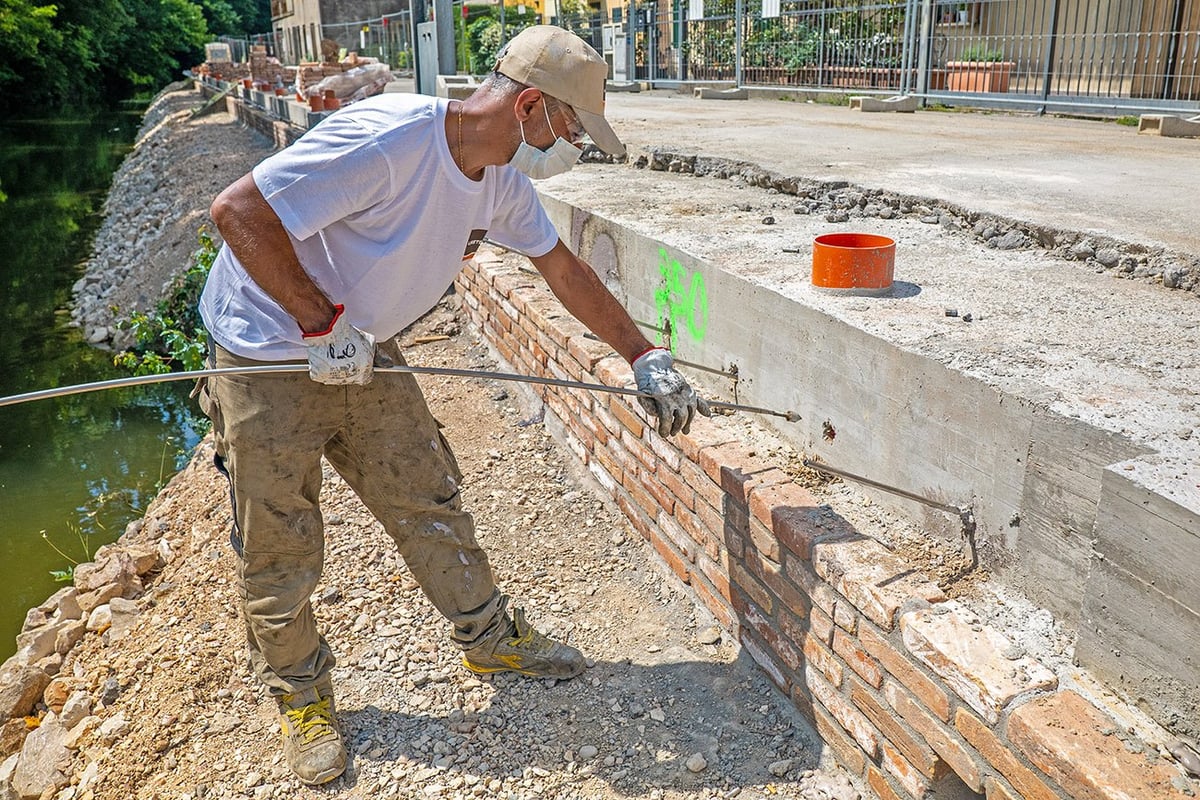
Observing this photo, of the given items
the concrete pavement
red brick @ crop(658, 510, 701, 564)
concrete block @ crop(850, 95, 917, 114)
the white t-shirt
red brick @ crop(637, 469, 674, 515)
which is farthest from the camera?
concrete block @ crop(850, 95, 917, 114)

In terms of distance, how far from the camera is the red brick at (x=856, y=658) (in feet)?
6.87

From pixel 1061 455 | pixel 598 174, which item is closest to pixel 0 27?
pixel 598 174

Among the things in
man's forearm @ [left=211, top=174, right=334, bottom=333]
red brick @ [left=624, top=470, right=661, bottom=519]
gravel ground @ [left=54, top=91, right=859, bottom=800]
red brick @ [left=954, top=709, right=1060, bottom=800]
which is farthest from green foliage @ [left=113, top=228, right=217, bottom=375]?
red brick @ [left=954, top=709, right=1060, bottom=800]

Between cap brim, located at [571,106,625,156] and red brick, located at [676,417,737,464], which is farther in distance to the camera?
red brick, located at [676,417,737,464]

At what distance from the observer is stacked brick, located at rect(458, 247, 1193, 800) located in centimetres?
165

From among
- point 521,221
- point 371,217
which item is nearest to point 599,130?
point 521,221

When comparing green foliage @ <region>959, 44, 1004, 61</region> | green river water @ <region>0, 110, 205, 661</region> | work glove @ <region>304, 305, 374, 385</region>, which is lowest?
green river water @ <region>0, 110, 205, 661</region>

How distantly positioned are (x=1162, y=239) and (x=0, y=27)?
2728 centimetres

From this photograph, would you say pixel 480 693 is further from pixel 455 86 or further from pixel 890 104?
pixel 890 104

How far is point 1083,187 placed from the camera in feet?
14.2

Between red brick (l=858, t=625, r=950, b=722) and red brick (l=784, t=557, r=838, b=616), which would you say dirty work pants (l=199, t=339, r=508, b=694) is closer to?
red brick (l=784, t=557, r=838, b=616)

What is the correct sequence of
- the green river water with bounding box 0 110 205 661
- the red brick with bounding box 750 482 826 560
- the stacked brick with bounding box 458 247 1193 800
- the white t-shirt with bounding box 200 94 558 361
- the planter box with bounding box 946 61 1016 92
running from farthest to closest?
the planter box with bounding box 946 61 1016 92, the green river water with bounding box 0 110 205 661, the red brick with bounding box 750 482 826 560, the white t-shirt with bounding box 200 94 558 361, the stacked brick with bounding box 458 247 1193 800

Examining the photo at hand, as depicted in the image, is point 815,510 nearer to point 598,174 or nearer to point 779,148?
point 598,174

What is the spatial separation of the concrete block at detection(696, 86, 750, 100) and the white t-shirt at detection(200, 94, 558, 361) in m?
11.4
